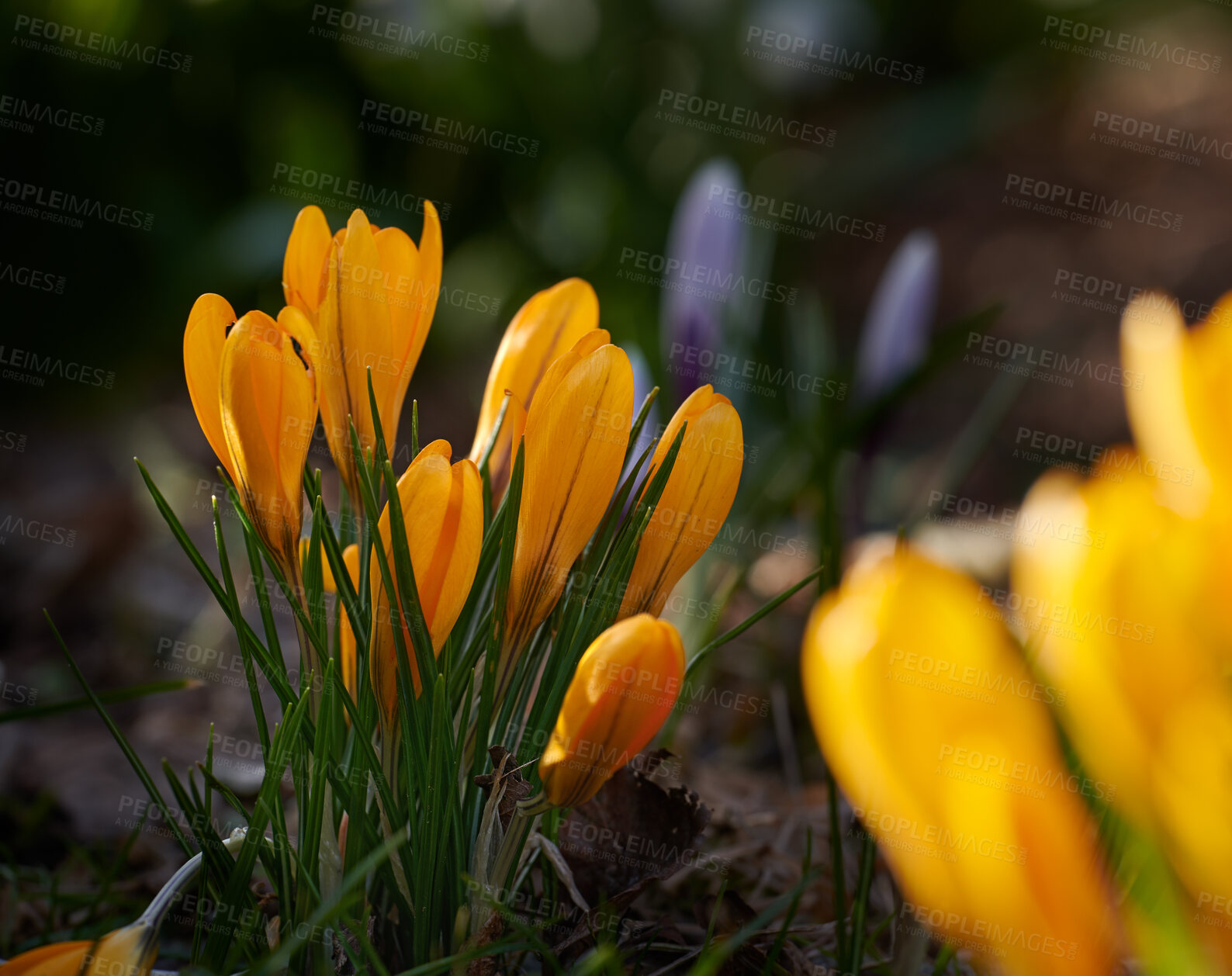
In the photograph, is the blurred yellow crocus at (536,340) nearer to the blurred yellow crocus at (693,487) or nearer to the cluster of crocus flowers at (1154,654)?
the blurred yellow crocus at (693,487)

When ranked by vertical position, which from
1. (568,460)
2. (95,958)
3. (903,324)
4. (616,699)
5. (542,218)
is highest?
(542,218)

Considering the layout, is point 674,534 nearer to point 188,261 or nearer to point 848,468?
point 848,468

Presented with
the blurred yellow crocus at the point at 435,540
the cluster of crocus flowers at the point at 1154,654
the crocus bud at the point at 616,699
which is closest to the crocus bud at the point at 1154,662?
the cluster of crocus flowers at the point at 1154,654

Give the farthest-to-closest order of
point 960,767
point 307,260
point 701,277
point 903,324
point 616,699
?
point 903,324, point 701,277, point 307,260, point 616,699, point 960,767

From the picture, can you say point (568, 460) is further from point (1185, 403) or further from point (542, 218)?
point (542, 218)

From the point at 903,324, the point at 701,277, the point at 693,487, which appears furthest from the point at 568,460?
the point at 903,324

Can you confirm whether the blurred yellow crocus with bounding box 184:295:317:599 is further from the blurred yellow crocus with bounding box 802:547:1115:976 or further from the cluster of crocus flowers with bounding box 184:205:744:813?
the blurred yellow crocus with bounding box 802:547:1115:976
